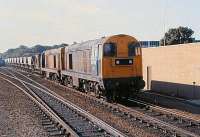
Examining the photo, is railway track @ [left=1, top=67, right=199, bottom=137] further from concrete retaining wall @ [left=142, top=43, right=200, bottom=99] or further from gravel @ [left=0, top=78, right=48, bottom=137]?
concrete retaining wall @ [left=142, top=43, right=200, bottom=99]

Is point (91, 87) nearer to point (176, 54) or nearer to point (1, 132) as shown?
point (176, 54)

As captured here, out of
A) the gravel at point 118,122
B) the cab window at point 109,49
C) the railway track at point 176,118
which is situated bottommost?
the gravel at point 118,122

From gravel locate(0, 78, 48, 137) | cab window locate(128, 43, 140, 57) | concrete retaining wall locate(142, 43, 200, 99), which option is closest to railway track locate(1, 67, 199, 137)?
cab window locate(128, 43, 140, 57)

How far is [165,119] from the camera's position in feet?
53.5

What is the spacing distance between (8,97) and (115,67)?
27.9ft

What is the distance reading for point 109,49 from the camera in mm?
22109

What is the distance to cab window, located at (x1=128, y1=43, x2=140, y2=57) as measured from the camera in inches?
884

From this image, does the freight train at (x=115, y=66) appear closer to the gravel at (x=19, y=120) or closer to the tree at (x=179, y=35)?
the gravel at (x=19, y=120)

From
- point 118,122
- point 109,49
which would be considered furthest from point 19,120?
point 109,49

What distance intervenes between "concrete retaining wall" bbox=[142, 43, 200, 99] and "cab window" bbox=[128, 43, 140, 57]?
3.70 metres

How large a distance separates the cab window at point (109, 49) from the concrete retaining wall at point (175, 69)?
16.5 feet

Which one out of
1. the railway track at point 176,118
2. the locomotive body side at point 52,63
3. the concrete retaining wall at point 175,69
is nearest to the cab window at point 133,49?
the railway track at point 176,118

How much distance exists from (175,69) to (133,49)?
569 cm

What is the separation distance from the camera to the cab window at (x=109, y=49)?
22020 mm
